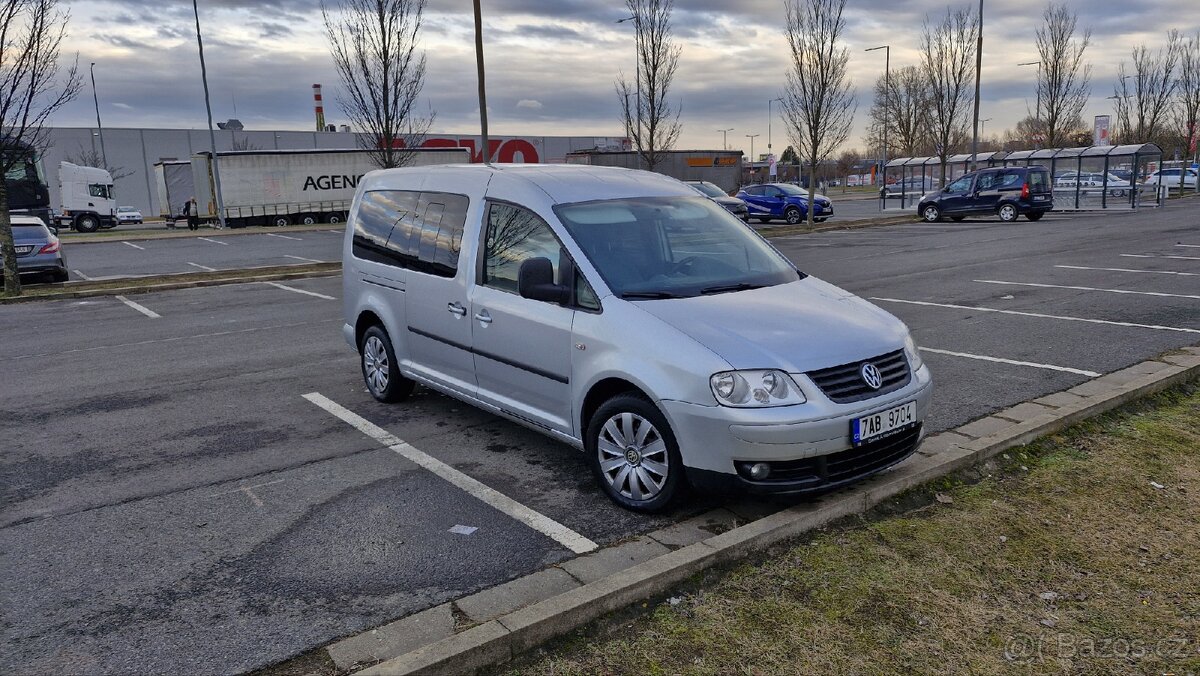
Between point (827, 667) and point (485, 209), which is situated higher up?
point (485, 209)

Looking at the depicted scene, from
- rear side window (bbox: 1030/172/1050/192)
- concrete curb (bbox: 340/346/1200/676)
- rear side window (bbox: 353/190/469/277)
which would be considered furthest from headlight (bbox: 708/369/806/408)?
rear side window (bbox: 1030/172/1050/192)

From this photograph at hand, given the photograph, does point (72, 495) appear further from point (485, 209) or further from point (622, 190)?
point (622, 190)

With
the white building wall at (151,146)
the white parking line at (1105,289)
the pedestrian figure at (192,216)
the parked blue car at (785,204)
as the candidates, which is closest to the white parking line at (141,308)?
the white parking line at (1105,289)

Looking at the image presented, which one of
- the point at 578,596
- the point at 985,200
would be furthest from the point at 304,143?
the point at 578,596

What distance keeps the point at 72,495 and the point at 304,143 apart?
70989 millimetres

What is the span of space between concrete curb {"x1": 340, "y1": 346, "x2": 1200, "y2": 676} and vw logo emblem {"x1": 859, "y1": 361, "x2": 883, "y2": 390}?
62 cm

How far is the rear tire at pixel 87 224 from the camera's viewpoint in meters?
41.1

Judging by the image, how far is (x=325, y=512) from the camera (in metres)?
4.62

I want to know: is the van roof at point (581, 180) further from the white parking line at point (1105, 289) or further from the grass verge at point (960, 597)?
the white parking line at point (1105, 289)

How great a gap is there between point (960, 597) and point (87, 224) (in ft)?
154

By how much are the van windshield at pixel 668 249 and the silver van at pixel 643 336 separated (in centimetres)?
1

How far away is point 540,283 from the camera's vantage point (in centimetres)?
461

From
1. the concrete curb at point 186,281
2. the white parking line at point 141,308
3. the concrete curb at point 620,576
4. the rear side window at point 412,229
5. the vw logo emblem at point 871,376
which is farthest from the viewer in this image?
the concrete curb at point 186,281

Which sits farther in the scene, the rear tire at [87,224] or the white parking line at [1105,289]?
the rear tire at [87,224]
